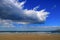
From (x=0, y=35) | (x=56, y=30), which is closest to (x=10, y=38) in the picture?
(x=0, y=35)

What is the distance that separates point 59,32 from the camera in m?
4.31

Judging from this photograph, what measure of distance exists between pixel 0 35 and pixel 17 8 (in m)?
0.94

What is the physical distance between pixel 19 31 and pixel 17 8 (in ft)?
2.28

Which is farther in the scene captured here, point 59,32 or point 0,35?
point 59,32

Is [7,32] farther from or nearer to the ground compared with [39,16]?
nearer to the ground

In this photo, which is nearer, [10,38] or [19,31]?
[10,38]

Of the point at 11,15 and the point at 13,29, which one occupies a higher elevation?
the point at 11,15

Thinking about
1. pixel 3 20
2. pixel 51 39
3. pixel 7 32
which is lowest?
pixel 51 39

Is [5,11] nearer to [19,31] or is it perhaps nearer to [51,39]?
[19,31]

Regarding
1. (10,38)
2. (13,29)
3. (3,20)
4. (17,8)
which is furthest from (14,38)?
(17,8)

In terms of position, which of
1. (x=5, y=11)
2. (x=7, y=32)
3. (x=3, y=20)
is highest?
(x=5, y=11)

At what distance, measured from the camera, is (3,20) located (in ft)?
13.3

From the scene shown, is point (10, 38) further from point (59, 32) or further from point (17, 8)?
point (59, 32)

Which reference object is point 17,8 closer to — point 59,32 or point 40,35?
point 40,35
